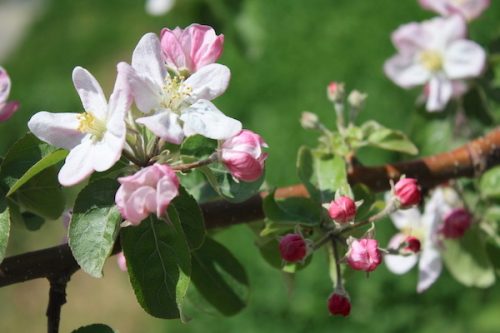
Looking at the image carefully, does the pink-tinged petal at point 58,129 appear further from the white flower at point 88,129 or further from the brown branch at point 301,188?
the brown branch at point 301,188

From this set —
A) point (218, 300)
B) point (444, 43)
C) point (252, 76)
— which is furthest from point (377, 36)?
point (218, 300)

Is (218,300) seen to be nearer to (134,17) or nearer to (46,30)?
(134,17)

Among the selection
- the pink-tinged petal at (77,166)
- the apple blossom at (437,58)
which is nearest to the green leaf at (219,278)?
the pink-tinged petal at (77,166)

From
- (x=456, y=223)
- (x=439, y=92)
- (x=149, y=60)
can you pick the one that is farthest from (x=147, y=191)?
(x=439, y=92)

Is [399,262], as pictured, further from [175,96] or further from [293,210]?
[175,96]

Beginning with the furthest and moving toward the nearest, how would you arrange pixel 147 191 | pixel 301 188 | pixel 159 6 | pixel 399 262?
1. pixel 159 6
2. pixel 399 262
3. pixel 301 188
4. pixel 147 191

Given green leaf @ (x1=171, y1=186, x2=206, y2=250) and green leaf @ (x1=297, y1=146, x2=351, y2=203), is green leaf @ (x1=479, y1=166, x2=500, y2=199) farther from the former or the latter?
green leaf @ (x1=171, y1=186, x2=206, y2=250)

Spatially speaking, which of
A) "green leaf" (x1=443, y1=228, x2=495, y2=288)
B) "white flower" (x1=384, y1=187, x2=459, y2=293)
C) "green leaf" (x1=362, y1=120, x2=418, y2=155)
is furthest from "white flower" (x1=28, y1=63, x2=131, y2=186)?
"green leaf" (x1=443, y1=228, x2=495, y2=288)
